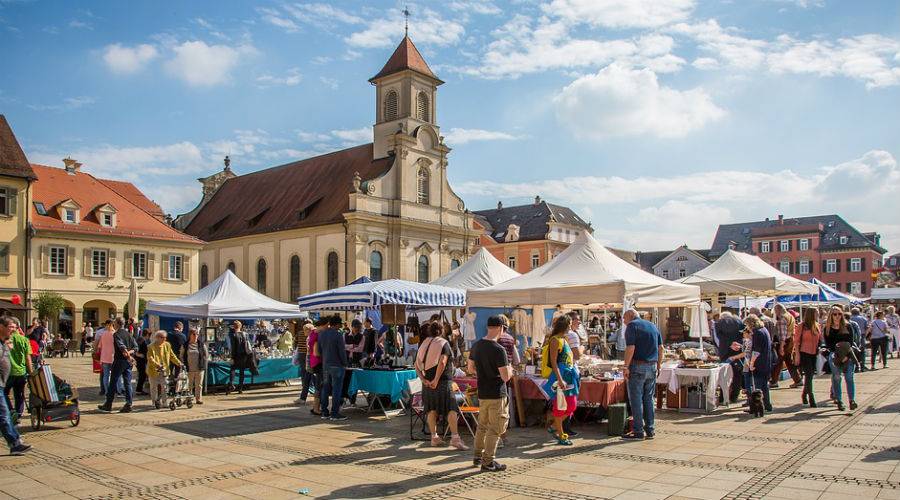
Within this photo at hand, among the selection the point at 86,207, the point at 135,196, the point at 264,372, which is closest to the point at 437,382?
the point at 264,372

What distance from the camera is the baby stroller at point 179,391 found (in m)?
14.7

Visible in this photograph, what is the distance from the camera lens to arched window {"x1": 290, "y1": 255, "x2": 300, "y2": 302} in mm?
49428

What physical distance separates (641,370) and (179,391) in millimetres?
9521

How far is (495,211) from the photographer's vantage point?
79.0 meters

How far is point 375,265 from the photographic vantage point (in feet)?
155

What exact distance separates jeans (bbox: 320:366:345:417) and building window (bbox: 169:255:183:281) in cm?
3236

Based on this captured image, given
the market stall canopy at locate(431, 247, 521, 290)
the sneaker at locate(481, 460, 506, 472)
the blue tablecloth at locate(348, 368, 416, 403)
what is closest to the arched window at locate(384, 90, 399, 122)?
the market stall canopy at locate(431, 247, 521, 290)

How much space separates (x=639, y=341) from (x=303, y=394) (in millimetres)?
7698

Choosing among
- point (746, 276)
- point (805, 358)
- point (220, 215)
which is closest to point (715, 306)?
point (746, 276)

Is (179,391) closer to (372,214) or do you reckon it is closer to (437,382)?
(437,382)

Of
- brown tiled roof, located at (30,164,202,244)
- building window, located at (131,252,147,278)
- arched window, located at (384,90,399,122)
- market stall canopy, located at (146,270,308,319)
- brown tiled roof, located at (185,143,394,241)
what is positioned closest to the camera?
market stall canopy, located at (146,270,308,319)

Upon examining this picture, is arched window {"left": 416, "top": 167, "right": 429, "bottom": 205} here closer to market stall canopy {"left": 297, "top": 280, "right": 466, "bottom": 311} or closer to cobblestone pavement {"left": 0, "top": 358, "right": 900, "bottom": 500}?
market stall canopy {"left": 297, "top": 280, "right": 466, "bottom": 311}

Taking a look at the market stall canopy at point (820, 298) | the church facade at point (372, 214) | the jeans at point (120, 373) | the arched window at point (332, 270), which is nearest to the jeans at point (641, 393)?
the jeans at point (120, 373)

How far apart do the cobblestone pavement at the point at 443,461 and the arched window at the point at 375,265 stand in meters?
33.8
